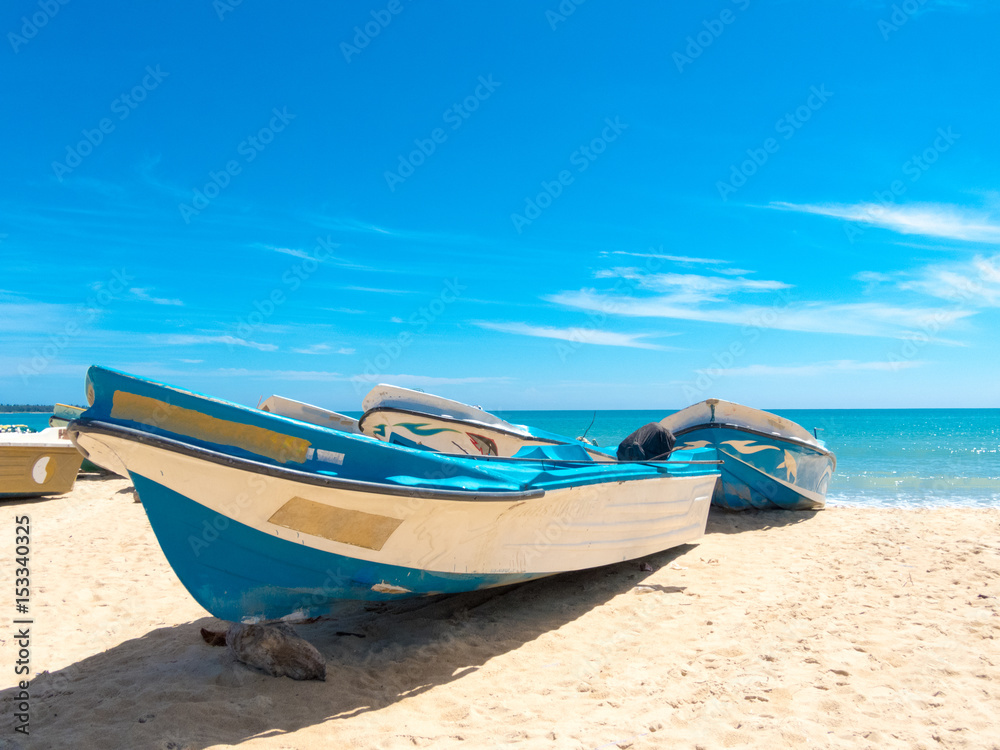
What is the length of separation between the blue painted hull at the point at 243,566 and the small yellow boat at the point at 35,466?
371 inches

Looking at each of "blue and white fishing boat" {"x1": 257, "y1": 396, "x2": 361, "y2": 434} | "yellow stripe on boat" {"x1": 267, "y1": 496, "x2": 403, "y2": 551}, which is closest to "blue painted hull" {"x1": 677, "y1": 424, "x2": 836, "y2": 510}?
"blue and white fishing boat" {"x1": 257, "y1": 396, "x2": 361, "y2": 434}

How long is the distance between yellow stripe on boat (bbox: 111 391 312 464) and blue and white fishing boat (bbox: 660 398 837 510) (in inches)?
253

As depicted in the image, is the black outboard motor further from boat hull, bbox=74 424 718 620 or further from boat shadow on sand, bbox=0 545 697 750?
boat hull, bbox=74 424 718 620

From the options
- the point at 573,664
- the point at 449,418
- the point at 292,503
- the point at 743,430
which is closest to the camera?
the point at 292,503

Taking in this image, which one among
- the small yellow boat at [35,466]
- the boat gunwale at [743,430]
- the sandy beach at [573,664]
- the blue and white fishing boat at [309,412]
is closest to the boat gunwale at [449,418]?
the blue and white fishing boat at [309,412]

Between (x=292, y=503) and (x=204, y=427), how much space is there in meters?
0.65

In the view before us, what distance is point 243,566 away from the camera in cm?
370

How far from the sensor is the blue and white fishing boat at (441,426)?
9195mm

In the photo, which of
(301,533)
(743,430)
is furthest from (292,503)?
(743,430)

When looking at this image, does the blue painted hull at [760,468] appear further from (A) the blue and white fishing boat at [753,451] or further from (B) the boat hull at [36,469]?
(B) the boat hull at [36,469]

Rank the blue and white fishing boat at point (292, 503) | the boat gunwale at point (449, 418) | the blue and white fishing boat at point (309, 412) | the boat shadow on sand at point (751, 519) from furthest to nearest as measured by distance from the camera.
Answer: the blue and white fishing boat at point (309, 412)
the boat gunwale at point (449, 418)
the boat shadow on sand at point (751, 519)
the blue and white fishing boat at point (292, 503)

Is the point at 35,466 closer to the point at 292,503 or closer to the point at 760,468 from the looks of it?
the point at 292,503

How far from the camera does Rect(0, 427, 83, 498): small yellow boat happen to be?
10.7 meters

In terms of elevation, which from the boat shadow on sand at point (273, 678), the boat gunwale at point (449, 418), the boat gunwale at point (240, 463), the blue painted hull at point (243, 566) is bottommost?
the boat shadow on sand at point (273, 678)
